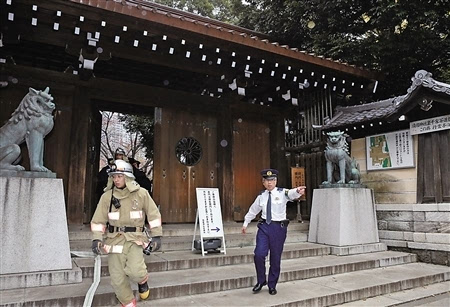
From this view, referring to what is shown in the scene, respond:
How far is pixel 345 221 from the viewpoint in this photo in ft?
21.7

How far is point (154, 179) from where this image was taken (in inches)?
309

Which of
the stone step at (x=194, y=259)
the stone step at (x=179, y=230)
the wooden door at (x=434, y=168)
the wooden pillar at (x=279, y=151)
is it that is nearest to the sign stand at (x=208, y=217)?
the stone step at (x=194, y=259)

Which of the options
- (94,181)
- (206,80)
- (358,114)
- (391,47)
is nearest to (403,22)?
(391,47)

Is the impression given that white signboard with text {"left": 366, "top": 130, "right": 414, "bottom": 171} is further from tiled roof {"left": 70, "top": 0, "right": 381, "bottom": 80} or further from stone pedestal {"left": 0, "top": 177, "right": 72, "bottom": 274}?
stone pedestal {"left": 0, "top": 177, "right": 72, "bottom": 274}

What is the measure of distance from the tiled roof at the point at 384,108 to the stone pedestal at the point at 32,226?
20.5ft

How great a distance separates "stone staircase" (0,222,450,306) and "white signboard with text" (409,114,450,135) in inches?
103

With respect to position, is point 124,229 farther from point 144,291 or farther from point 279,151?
point 279,151

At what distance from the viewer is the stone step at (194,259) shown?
4679mm

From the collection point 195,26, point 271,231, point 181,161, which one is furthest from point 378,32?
point 271,231

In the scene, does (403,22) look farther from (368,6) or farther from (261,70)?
(261,70)

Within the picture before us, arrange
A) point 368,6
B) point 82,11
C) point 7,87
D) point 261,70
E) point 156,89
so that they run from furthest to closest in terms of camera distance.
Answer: point 368,6, point 156,89, point 261,70, point 7,87, point 82,11

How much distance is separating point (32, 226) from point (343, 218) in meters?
5.42

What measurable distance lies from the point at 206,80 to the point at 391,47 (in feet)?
18.1

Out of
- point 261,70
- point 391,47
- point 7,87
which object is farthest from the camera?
point 391,47
